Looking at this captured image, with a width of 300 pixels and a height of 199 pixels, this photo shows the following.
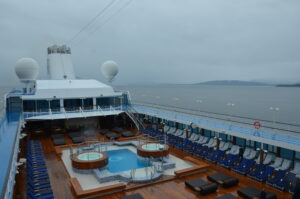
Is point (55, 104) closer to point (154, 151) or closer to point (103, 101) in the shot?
point (103, 101)

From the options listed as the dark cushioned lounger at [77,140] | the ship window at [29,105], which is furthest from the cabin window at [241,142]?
the ship window at [29,105]

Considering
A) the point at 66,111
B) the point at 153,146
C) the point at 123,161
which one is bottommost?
the point at 123,161

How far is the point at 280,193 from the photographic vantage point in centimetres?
845

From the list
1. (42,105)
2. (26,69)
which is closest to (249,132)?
(42,105)

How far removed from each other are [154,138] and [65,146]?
5504mm

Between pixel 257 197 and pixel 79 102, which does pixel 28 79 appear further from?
pixel 257 197

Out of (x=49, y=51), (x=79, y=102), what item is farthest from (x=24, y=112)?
(x=49, y=51)

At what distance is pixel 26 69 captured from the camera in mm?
20000

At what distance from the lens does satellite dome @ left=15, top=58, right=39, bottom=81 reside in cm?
1992

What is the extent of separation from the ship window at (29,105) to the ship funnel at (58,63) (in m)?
6.28

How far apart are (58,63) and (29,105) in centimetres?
728

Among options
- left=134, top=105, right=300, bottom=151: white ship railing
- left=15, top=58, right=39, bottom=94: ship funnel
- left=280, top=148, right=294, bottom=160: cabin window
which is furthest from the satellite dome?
left=280, top=148, right=294, bottom=160: cabin window

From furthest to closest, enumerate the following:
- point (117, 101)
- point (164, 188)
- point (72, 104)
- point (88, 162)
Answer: point (117, 101)
point (72, 104)
point (88, 162)
point (164, 188)

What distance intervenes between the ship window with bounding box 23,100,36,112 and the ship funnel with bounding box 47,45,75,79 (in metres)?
6.28
